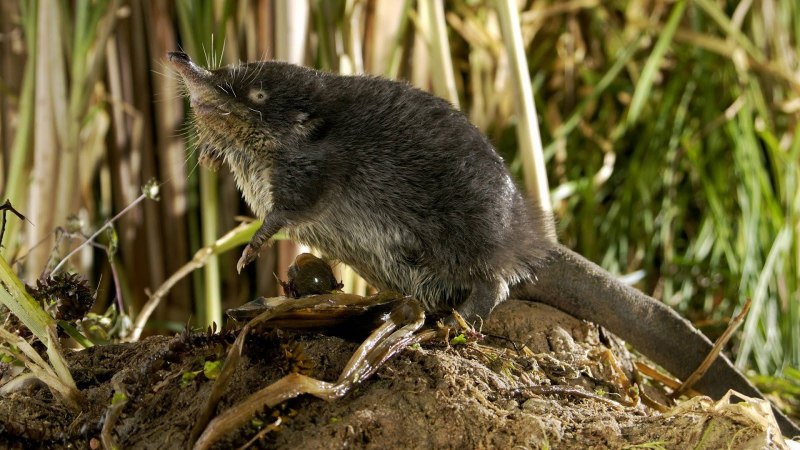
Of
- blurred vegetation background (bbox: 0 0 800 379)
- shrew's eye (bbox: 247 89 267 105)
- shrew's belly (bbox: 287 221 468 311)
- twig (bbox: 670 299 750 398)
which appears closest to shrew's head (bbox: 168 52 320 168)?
shrew's eye (bbox: 247 89 267 105)

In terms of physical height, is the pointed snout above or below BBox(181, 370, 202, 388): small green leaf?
above

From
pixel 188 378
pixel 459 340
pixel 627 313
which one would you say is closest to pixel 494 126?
pixel 627 313

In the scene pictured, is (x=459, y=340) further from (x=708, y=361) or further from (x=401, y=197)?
(x=708, y=361)

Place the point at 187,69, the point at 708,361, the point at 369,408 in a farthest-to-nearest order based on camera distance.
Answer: the point at 708,361, the point at 187,69, the point at 369,408

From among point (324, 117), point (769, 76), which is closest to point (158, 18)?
point (324, 117)

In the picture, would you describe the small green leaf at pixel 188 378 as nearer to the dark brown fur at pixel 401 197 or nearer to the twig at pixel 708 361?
the dark brown fur at pixel 401 197

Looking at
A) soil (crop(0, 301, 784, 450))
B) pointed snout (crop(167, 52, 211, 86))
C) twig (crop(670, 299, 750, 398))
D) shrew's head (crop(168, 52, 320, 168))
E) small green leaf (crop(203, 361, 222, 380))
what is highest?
pointed snout (crop(167, 52, 211, 86))

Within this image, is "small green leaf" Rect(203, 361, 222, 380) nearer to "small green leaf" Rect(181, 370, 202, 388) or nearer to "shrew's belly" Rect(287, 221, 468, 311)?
"small green leaf" Rect(181, 370, 202, 388)
